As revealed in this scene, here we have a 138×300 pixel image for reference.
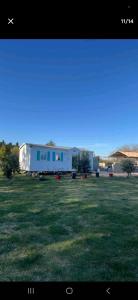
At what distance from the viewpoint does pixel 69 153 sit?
2572 centimetres

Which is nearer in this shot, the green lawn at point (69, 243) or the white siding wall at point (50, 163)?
the green lawn at point (69, 243)

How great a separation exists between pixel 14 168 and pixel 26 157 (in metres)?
4.63

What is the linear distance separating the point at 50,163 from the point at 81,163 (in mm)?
4379

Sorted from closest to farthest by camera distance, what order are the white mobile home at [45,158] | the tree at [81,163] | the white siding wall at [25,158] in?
the white mobile home at [45,158] → the white siding wall at [25,158] → the tree at [81,163]

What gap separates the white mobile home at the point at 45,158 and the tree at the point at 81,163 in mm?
883

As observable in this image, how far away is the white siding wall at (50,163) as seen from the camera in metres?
22.6

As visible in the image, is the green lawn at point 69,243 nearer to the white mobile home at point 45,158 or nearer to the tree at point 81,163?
the white mobile home at point 45,158

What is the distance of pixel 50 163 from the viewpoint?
78.2 feet
